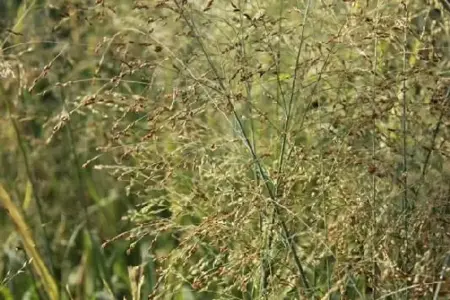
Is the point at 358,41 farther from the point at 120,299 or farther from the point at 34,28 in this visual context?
the point at 34,28

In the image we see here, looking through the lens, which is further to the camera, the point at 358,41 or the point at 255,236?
the point at 255,236

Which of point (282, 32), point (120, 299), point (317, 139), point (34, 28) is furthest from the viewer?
point (34, 28)

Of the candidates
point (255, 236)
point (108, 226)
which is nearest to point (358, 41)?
point (255, 236)

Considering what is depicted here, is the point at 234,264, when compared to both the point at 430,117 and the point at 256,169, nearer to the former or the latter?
the point at 256,169

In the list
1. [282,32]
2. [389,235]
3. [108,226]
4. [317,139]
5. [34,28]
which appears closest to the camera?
[389,235]

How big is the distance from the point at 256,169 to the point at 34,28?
108 centimetres

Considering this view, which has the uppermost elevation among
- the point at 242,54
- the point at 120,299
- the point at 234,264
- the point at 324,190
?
the point at 242,54

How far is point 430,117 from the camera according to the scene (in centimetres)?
158

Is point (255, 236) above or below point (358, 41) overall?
below

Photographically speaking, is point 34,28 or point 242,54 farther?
point 34,28

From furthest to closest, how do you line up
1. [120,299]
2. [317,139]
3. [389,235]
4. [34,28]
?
[34,28] < [120,299] < [317,139] < [389,235]

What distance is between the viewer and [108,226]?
2209mm

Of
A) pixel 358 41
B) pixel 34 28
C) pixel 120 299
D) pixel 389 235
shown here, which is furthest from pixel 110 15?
pixel 389 235

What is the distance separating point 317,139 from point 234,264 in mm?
309
